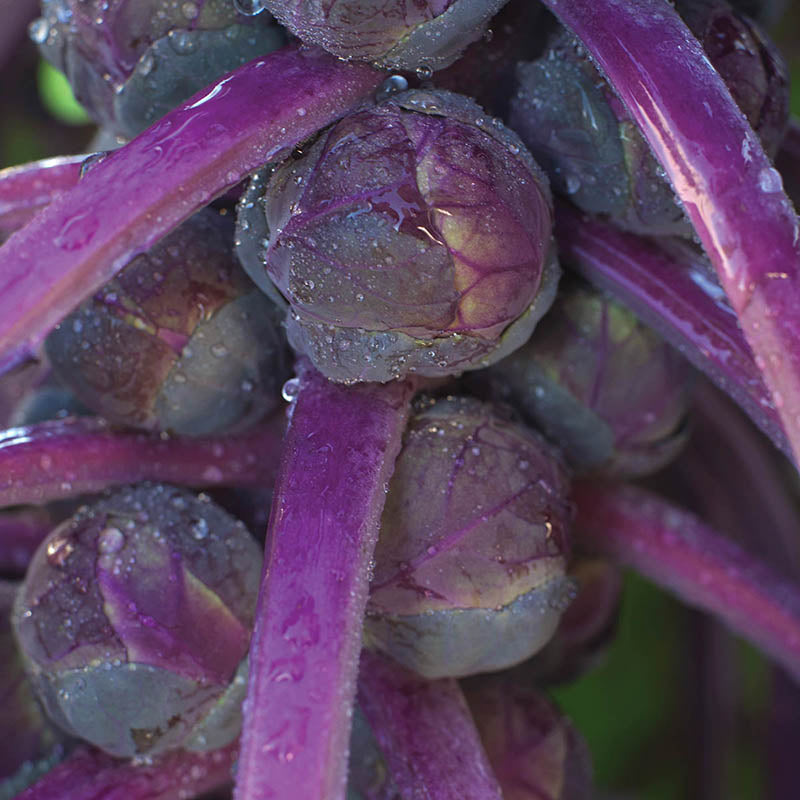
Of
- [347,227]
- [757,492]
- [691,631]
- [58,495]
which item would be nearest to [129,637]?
[58,495]

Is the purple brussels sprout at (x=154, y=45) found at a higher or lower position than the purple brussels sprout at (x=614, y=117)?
higher

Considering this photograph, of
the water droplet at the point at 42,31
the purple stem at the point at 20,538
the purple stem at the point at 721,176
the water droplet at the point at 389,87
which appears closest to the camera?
the purple stem at the point at 721,176

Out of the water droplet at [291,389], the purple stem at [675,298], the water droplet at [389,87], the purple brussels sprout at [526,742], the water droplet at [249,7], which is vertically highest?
the water droplet at [249,7]

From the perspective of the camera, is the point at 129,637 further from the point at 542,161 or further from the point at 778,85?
the point at 778,85

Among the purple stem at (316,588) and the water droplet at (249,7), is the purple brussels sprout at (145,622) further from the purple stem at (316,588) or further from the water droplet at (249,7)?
the water droplet at (249,7)

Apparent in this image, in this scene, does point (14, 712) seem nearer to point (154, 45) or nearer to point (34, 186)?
point (34, 186)

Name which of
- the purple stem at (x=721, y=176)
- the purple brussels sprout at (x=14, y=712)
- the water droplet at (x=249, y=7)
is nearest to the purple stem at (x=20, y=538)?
the purple brussels sprout at (x=14, y=712)

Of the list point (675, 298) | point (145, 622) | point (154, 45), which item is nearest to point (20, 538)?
point (145, 622)
